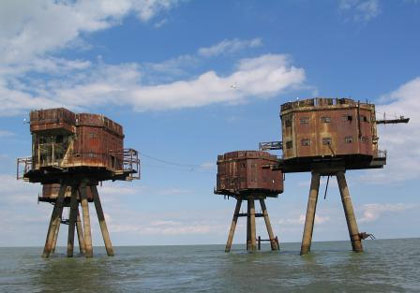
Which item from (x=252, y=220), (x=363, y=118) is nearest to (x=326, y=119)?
(x=363, y=118)

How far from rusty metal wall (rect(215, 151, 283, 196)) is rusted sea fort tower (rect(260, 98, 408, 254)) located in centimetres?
1651

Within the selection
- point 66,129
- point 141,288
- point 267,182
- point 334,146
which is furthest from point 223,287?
point 267,182

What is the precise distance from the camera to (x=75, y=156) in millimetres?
44219

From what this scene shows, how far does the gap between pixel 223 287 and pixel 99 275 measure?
8.86 metres

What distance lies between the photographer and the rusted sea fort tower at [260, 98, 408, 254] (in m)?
41.4

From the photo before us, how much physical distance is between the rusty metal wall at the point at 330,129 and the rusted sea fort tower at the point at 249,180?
55.4ft

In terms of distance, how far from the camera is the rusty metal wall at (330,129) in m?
41.3

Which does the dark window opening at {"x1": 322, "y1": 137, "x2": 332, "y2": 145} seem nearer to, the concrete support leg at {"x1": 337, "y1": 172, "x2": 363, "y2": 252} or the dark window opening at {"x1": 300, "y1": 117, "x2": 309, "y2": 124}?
the dark window opening at {"x1": 300, "y1": 117, "x2": 309, "y2": 124}

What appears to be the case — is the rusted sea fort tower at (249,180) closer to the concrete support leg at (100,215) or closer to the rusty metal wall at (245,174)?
the rusty metal wall at (245,174)

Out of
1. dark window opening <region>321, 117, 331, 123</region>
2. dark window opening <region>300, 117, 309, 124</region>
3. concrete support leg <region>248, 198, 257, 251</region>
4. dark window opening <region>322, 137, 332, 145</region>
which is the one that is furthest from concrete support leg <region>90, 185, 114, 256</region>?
concrete support leg <region>248, 198, 257, 251</region>

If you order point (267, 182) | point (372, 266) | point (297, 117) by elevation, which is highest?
point (297, 117)

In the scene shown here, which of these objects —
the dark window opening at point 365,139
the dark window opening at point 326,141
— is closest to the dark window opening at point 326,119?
the dark window opening at point 326,141

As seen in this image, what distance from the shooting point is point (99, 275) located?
97.9ft

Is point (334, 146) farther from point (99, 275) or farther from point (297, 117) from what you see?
point (99, 275)
